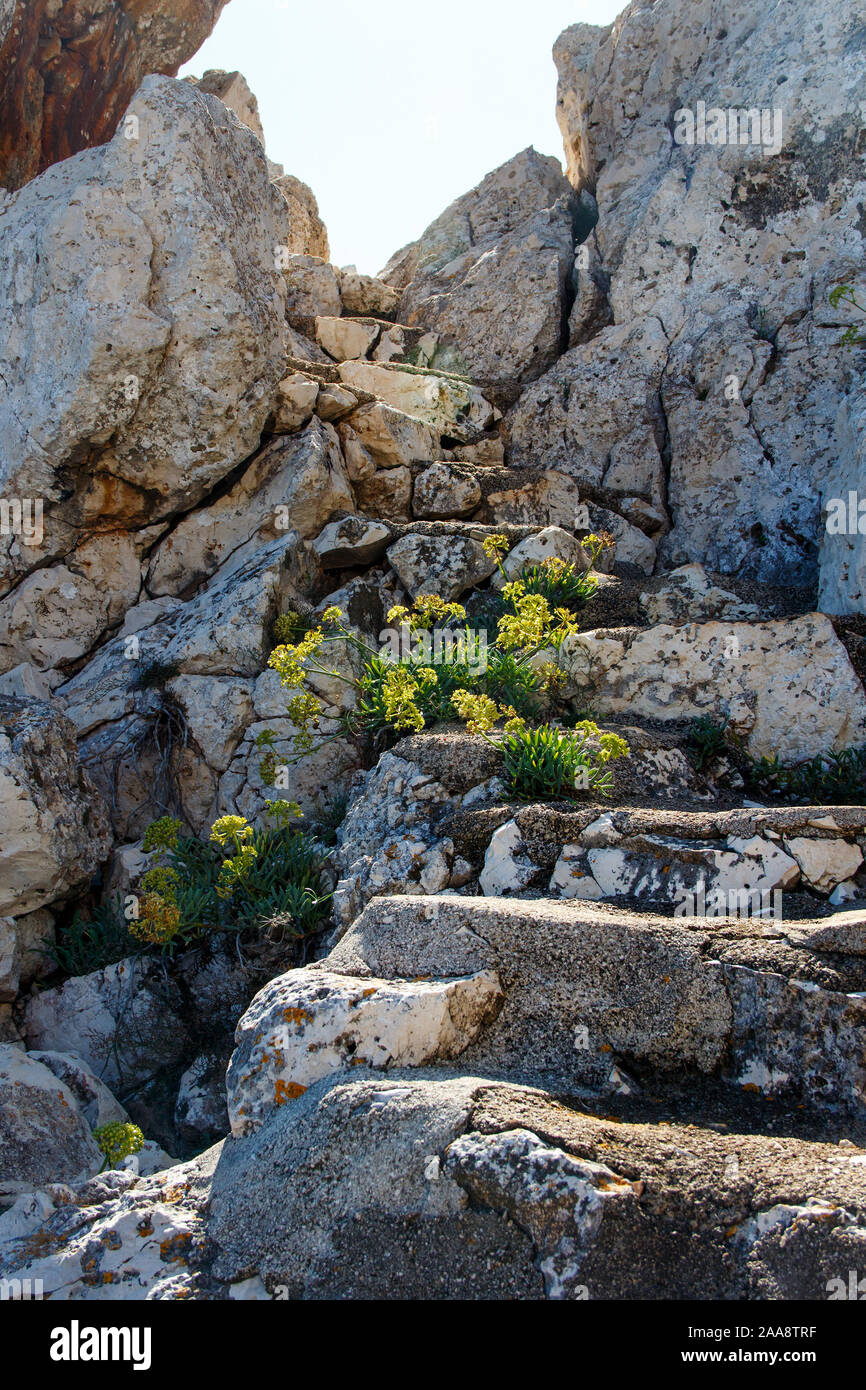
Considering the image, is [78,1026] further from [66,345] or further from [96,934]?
[66,345]

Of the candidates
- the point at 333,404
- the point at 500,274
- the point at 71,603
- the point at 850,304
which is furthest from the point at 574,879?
the point at 500,274

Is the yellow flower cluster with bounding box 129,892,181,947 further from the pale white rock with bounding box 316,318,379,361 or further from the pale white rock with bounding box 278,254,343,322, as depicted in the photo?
the pale white rock with bounding box 278,254,343,322

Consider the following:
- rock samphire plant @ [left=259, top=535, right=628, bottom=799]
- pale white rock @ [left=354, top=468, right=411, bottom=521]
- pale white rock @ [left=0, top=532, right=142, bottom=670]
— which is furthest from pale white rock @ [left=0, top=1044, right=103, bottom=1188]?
pale white rock @ [left=354, top=468, right=411, bottom=521]

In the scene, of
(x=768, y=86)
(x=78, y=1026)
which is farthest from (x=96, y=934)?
(x=768, y=86)

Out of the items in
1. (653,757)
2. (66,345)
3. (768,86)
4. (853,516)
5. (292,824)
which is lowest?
(292,824)

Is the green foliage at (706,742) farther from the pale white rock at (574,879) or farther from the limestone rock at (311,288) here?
the limestone rock at (311,288)

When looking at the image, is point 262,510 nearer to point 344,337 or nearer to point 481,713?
point 344,337

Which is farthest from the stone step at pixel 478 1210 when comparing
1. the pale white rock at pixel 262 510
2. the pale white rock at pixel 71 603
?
the pale white rock at pixel 262 510

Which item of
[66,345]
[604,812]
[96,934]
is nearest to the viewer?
[604,812]

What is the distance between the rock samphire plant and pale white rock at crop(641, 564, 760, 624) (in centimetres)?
56

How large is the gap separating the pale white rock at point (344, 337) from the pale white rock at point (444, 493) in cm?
308

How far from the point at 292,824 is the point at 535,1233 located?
4.42m

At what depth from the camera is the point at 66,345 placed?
8.65 meters

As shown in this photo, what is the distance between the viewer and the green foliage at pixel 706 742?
21.0 feet
